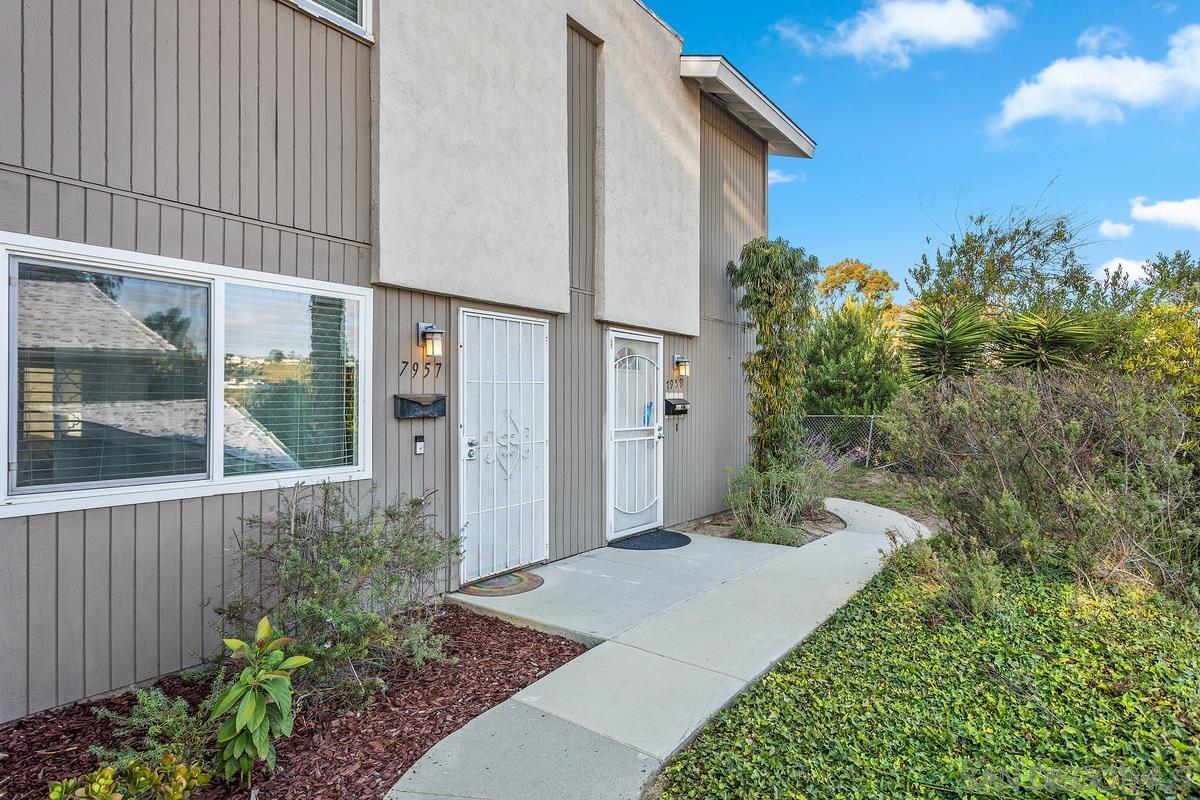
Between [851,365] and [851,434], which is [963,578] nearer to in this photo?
[851,434]

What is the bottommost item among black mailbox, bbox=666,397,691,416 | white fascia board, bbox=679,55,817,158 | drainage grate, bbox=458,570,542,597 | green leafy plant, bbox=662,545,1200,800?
drainage grate, bbox=458,570,542,597

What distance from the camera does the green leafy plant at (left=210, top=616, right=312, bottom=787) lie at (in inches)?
88.4

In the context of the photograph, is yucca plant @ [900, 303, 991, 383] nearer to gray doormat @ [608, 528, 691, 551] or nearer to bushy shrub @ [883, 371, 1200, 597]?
bushy shrub @ [883, 371, 1200, 597]

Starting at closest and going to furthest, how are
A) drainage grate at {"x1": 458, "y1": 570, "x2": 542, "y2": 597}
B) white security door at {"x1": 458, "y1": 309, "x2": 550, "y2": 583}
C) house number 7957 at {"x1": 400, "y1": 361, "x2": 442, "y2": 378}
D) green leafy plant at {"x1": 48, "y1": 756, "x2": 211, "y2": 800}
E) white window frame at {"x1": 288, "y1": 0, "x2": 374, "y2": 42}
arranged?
green leafy plant at {"x1": 48, "y1": 756, "x2": 211, "y2": 800}
white window frame at {"x1": 288, "y1": 0, "x2": 374, "y2": 42}
house number 7957 at {"x1": 400, "y1": 361, "x2": 442, "y2": 378}
drainage grate at {"x1": 458, "y1": 570, "x2": 542, "y2": 597}
white security door at {"x1": 458, "y1": 309, "x2": 550, "y2": 583}

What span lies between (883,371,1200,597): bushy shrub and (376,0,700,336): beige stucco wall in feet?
10.9

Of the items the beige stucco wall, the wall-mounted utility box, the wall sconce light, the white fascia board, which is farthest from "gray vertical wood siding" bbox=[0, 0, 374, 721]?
the white fascia board

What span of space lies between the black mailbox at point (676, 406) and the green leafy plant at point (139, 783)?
567cm

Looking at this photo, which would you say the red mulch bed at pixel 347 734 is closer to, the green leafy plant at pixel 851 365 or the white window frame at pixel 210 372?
the white window frame at pixel 210 372

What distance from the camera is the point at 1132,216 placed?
14227mm

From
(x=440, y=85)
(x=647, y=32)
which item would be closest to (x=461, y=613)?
(x=440, y=85)

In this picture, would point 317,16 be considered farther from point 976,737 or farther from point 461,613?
point 976,737

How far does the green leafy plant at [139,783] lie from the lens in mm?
1924

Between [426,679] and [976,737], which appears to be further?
[426,679]

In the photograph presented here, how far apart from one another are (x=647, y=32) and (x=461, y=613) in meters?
6.30
